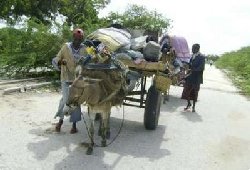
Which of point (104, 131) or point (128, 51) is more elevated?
point (128, 51)

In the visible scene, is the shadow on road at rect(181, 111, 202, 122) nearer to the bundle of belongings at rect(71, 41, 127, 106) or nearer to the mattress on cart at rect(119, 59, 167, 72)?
the mattress on cart at rect(119, 59, 167, 72)

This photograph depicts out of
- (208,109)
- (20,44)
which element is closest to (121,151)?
(208,109)

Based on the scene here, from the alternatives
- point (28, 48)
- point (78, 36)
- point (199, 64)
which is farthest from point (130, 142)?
point (28, 48)

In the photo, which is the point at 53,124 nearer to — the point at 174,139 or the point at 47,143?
the point at 47,143

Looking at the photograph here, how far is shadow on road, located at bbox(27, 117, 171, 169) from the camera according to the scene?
674 cm

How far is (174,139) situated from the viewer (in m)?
8.95

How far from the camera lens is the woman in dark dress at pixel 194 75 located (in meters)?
12.3

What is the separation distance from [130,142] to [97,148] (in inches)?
38.3

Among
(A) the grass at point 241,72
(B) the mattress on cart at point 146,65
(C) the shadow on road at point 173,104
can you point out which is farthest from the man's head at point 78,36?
(A) the grass at point 241,72

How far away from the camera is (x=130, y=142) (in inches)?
328

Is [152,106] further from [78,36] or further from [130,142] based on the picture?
[78,36]

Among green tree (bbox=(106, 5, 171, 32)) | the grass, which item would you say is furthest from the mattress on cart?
green tree (bbox=(106, 5, 171, 32))

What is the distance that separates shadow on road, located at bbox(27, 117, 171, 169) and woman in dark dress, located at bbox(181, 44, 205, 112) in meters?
3.47

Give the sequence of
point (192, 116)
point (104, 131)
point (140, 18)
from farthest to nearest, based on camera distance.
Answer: point (140, 18)
point (192, 116)
point (104, 131)
